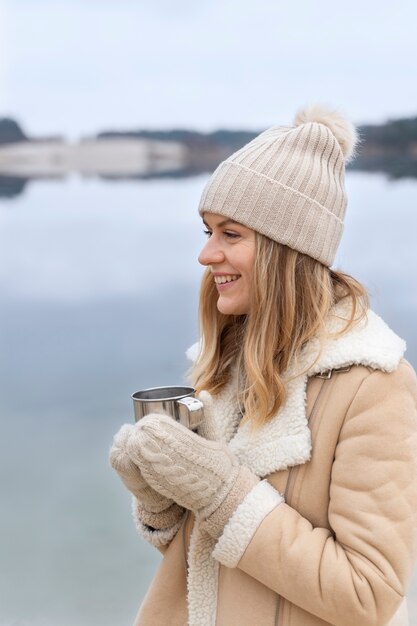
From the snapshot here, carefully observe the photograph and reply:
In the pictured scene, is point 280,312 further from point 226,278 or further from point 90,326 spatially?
point 90,326

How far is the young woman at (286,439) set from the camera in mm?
994

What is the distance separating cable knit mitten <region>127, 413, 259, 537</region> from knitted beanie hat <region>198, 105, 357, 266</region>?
0.31m

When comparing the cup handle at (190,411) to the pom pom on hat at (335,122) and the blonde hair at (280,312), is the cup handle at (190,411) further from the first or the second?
the pom pom on hat at (335,122)

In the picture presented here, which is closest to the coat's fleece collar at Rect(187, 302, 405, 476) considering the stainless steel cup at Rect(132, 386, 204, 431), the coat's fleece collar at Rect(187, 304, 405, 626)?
the coat's fleece collar at Rect(187, 304, 405, 626)

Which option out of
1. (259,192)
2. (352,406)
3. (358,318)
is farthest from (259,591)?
(259,192)

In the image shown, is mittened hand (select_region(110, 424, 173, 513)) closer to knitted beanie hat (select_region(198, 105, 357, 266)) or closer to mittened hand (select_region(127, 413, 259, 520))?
mittened hand (select_region(127, 413, 259, 520))

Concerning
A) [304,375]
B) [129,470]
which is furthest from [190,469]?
[304,375]

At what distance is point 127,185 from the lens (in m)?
2.95

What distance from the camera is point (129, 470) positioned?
3.58 feet

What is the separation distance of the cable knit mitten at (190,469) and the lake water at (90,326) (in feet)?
5.69

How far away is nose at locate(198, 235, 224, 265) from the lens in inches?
45.2

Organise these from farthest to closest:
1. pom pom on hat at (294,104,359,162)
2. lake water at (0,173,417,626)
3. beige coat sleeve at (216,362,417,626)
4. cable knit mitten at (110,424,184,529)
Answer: lake water at (0,173,417,626), pom pom on hat at (294,104,359,162), cable knit mitten at (110,424,184,529), beige coat sleeve at (216,362,417,626)

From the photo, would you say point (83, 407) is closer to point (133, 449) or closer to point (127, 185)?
point (127, 185)

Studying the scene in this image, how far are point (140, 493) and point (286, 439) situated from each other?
229 millimetres
